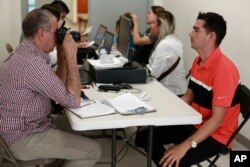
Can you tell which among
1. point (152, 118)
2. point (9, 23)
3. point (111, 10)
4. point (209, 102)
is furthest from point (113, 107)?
point (111, 10)

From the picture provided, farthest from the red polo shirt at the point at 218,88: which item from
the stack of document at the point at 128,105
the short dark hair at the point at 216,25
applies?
the stack of document at the point at 128,105

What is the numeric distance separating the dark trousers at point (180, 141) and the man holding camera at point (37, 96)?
1.45 feet

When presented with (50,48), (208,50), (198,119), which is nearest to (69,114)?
(50,48)

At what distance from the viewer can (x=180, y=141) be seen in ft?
7.77

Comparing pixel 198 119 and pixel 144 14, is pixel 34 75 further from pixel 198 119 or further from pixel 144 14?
pixel 144 14

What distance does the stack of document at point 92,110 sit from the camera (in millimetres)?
1908

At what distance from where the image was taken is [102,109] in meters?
1.98

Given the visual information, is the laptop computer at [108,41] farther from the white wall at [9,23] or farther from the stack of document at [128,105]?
the white wall at [9,23]

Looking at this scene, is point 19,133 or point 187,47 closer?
point 19,133

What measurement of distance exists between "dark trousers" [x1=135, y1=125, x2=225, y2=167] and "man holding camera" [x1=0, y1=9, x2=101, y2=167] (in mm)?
442

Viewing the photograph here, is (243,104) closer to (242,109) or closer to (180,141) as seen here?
(242,109)

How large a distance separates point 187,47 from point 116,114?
302cm

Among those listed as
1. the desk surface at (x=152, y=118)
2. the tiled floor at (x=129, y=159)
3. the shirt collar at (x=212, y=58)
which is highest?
the shirt collar at (x=212, y=58)

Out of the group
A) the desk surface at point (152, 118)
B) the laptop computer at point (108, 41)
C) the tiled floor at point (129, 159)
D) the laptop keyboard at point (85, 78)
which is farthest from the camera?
the laptop computer at point (108, 41)
